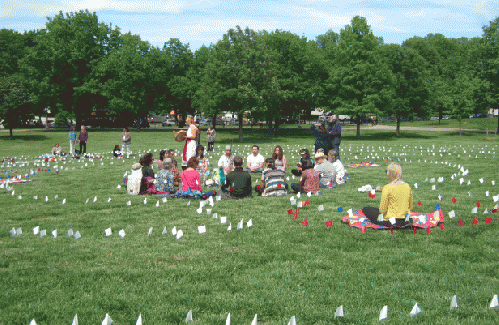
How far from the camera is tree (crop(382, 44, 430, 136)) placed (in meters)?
49.4

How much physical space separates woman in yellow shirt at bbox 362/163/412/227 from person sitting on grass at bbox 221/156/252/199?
4.46m

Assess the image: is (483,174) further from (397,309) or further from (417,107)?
(417,107)

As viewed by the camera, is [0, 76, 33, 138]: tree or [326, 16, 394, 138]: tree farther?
[326, 16, 394, 138]: tree

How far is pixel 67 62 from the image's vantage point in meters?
57.0

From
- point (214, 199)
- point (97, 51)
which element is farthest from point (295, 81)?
point (214, 199)

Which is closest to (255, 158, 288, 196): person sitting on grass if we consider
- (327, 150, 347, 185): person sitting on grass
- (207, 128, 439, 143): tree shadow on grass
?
(327, 150, 347, 185): person sitting on grass

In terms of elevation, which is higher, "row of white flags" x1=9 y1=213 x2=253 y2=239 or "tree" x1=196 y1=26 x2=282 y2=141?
"tree" x1=196 y1=26 x2=282 y2=141

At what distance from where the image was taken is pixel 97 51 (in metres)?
60.7

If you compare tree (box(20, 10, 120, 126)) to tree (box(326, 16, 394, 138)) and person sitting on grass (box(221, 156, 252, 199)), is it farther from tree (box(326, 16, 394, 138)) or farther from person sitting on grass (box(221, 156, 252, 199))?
person sitting on grass (box(221, 156, 252, 199))

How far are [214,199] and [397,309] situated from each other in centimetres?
745

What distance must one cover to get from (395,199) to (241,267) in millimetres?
3650

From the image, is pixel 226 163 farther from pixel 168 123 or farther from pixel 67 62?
pixel 168 123

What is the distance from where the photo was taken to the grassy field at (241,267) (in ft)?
17.5

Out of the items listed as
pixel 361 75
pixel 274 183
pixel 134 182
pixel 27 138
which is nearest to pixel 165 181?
pixel 134 182
